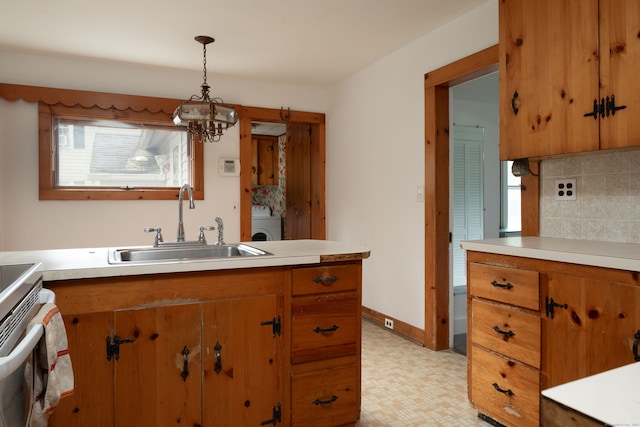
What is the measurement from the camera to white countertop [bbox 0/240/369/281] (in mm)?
1549

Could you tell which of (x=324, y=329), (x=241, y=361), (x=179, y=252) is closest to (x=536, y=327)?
(x=324, y=329)

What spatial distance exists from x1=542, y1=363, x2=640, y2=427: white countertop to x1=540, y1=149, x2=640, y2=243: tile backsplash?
5.73 ft

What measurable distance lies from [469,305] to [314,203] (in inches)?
121

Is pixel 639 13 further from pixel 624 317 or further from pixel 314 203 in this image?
pixel 314 203

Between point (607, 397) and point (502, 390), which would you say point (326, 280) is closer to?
point (502, 390)

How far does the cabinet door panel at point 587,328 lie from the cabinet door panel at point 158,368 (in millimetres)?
1484

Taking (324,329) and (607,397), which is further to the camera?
(324,329)

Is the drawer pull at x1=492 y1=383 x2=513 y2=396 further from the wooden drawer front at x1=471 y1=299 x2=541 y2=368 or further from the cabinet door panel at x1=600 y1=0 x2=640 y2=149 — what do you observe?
the cabinet door panel at x1=600 y1=0 x2=640 y2=149

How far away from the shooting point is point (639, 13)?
1655 millimetres

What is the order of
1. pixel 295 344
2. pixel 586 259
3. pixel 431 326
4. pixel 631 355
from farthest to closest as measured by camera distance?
pixel 431 326
pixel 295 344
pixel 586 259
pixel 631 355

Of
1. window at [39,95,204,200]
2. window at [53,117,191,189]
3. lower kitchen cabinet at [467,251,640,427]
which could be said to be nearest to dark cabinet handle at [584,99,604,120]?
lower kitchen cabinet at [467,251,640,427]

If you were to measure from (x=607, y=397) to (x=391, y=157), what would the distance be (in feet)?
10.9

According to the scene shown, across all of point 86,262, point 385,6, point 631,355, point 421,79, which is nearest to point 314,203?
point 421,79

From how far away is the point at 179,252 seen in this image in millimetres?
2260
